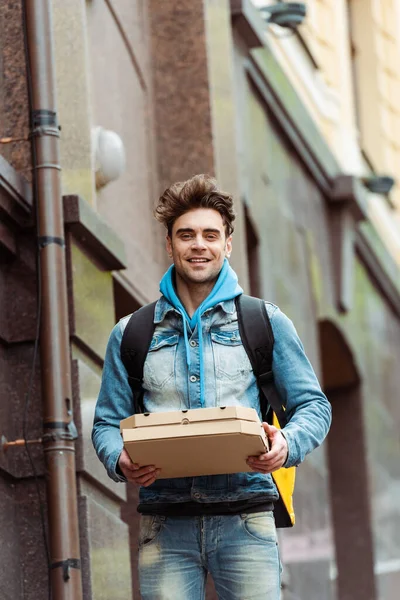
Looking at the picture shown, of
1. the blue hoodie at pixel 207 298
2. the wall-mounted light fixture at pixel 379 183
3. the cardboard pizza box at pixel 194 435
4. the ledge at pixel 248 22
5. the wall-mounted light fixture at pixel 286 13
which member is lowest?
the cardboard pizza box at pixel 194 435

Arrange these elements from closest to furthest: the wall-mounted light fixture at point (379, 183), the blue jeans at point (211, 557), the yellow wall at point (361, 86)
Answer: the blue jeans at point (211, 557)
the yellow wall at point (361, 86)
the wall-mounted light fixture at point (379, 183)

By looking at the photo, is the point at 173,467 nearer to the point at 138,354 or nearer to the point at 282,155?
the point at 138,354

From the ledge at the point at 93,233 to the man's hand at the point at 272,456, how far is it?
2893 mm

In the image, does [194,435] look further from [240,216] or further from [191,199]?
[240,216]

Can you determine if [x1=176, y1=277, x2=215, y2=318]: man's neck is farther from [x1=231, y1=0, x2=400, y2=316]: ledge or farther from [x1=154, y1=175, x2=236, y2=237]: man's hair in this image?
[x1=231, y1=0, x2=400, y2=316]: ledge

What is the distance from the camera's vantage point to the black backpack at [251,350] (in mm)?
5938

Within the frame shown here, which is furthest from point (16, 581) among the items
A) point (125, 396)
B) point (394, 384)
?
point (394, 384)

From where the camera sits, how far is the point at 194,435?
545cm

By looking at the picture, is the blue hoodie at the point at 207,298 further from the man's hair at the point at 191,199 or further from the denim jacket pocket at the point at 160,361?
the man's hair at the point at 191,199

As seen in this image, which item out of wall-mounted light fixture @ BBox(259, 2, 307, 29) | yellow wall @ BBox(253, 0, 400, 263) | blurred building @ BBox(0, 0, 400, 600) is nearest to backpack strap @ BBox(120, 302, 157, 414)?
blurred building @ BBox(0, 0, 400, 600)

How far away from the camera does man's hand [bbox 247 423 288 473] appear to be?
5.58 m

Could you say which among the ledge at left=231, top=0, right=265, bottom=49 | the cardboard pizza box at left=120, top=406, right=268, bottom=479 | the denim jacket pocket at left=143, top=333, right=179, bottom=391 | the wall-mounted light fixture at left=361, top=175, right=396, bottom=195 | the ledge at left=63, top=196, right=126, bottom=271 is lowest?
the cardboard pizza box at left=120, top=406, right=268, bottom=479

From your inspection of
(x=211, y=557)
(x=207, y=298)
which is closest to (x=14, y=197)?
(x=207, y=298)

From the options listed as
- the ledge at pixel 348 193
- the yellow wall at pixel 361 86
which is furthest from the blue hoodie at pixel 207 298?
the yellow wall at pixel 361 86
